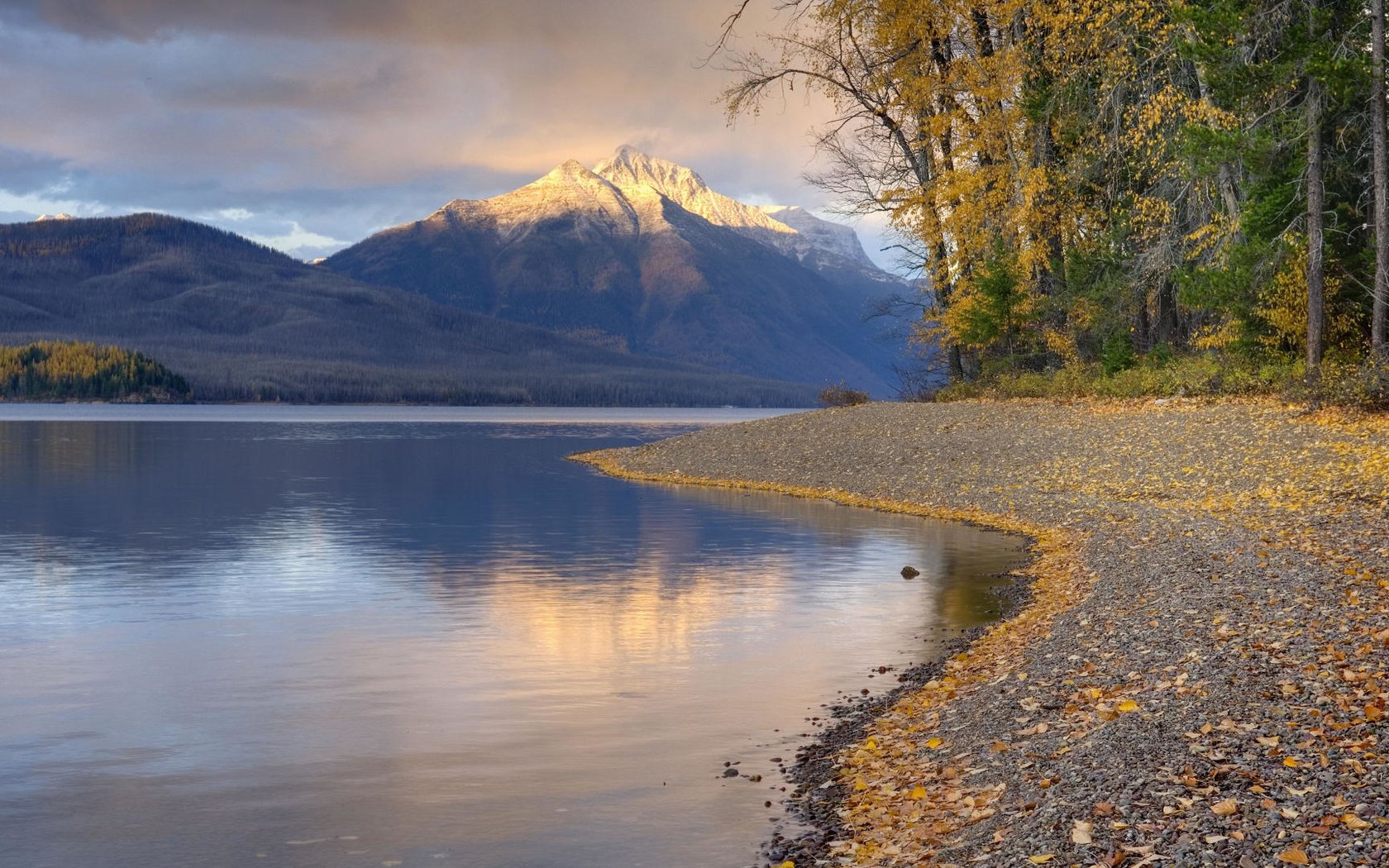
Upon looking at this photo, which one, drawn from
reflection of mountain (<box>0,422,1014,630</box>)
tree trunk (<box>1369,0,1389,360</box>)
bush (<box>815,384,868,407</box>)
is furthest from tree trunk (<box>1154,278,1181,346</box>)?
bush (<box>815,384,868,407</box>)

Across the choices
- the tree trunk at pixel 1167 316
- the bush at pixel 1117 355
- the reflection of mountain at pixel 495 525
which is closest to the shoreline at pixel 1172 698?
the reflection of mountain at pixel 495 525

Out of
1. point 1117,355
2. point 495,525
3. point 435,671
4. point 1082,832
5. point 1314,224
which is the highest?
point 1314,224

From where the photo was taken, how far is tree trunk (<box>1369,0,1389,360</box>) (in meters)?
29.0

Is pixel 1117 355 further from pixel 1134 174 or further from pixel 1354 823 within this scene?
pixel 1354 823

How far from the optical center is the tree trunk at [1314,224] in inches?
1226

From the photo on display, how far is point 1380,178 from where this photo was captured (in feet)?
96.9

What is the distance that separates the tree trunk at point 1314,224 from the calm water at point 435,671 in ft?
36.5

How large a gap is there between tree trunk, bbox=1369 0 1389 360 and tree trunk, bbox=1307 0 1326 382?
1315mm

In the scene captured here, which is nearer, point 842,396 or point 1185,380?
point 1185,380

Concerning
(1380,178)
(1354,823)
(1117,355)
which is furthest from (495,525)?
(1354,823)

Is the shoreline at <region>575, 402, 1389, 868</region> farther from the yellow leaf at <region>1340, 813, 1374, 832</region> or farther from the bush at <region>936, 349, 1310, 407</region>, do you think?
the bush at <region>936, 349, 1310, 407</region>

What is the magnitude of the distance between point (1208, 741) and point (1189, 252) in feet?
106

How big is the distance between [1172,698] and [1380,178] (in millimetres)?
24099

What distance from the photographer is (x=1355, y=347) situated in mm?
33031
